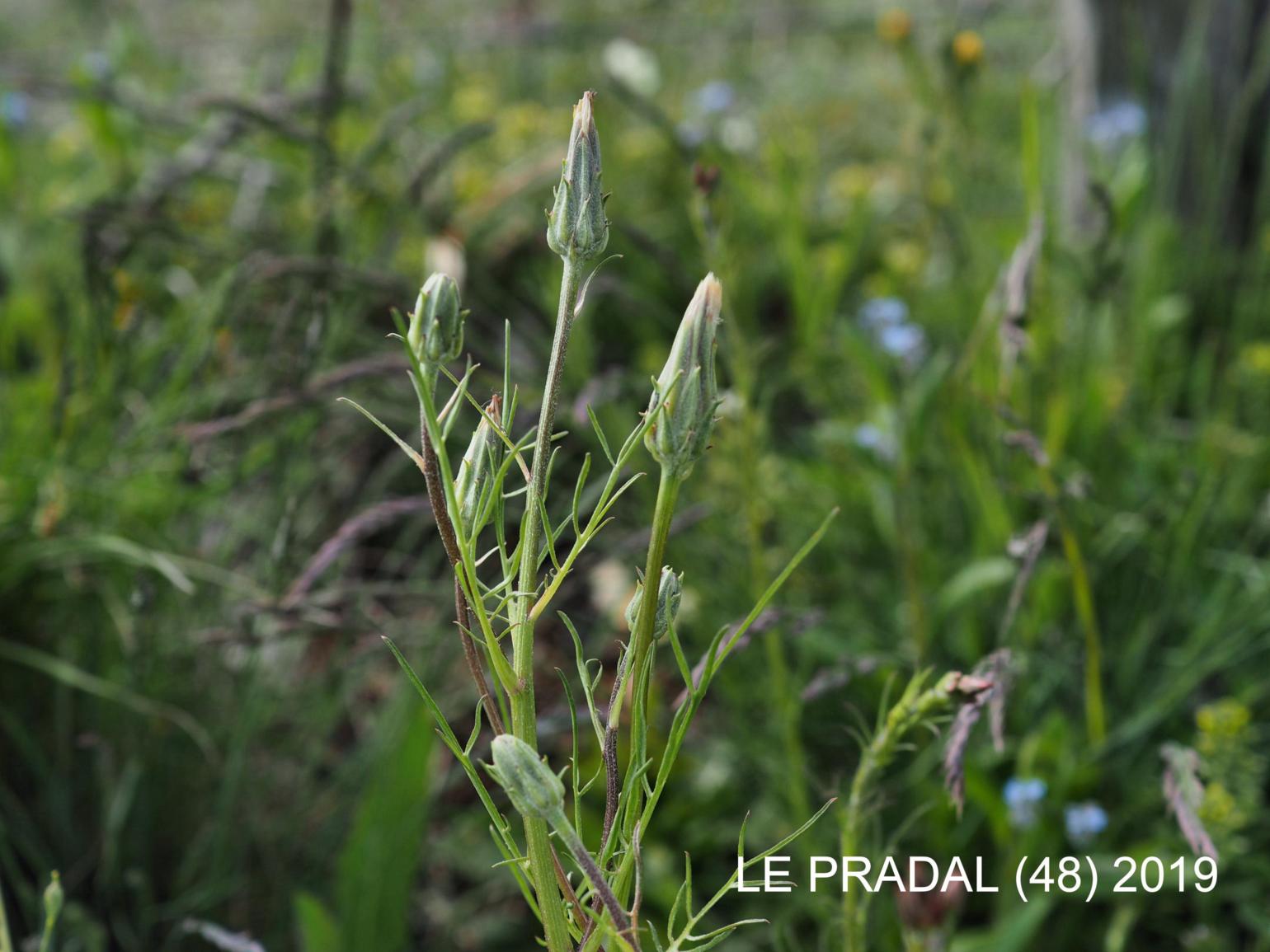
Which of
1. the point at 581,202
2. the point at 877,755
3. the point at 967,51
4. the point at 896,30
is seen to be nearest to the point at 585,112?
the point at 581,202

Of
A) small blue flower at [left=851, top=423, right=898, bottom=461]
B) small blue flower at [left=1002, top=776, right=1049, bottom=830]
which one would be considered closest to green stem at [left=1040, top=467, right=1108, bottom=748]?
small blue flower at [left=1002, top=776, right=1049, bottom=830]

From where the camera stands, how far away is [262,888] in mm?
1349

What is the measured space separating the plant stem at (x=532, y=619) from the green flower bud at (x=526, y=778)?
0.20ft

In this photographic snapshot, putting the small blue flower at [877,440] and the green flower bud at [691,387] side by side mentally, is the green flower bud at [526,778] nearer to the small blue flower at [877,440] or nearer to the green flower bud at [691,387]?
the green flower bud at [691,387]

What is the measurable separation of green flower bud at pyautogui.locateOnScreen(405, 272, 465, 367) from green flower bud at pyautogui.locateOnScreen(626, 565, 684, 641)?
0.16 metres

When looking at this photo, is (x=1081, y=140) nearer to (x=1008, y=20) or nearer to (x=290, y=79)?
(x=290, y=79)

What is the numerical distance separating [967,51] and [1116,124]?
0.46m

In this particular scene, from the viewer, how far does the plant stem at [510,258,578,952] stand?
1.91ft

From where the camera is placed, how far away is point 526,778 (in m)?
0.53

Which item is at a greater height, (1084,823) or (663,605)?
(663,605)

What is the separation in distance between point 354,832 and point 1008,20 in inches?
162

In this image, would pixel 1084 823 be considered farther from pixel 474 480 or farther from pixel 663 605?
pixel 474 480

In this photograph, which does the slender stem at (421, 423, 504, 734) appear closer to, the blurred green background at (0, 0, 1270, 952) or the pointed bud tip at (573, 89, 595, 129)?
the pointed bud tip at (573, 89, 595, 129)

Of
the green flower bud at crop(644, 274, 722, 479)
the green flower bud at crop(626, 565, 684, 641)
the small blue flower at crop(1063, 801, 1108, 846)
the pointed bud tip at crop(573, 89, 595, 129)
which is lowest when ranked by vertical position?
the small blue flower at crop(1063, 801, 1108, 846)
